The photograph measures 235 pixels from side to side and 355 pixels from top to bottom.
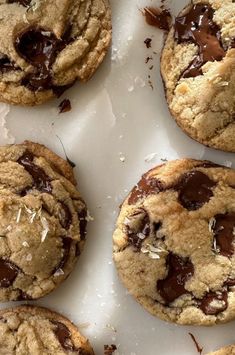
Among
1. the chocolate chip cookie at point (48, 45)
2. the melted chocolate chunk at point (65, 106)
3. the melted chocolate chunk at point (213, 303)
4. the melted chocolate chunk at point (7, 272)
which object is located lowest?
the melted chocolate chunk at point (213, 303)

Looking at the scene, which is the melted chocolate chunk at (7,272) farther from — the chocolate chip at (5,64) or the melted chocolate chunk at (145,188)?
the chocolate chip at (5,64)

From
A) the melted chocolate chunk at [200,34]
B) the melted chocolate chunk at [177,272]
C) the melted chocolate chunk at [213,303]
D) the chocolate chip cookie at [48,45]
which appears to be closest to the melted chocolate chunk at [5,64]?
the chocolate chip cookie at [48,45]

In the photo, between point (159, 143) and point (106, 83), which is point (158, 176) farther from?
point (106, 83)

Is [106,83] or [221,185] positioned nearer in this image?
[221,185]

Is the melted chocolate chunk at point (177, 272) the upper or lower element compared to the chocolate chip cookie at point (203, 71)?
lower

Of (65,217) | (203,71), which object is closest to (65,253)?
(65,217)

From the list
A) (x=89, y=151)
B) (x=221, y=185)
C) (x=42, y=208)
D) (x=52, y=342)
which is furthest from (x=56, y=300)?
(x=221, y=185)
